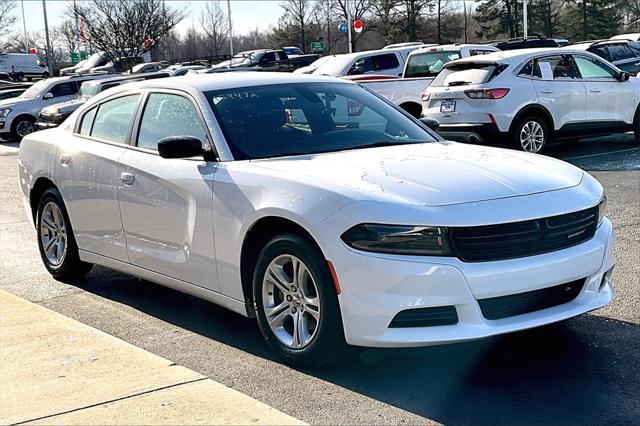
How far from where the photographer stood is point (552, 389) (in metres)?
4.23

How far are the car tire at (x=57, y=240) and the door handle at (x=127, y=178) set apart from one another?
1.02 meters

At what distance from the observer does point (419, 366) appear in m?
→ 4.68

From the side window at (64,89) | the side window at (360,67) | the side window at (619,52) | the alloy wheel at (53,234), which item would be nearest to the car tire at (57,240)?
the alloy wheel at (53,234)

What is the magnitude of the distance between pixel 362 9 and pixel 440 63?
52.0 meters

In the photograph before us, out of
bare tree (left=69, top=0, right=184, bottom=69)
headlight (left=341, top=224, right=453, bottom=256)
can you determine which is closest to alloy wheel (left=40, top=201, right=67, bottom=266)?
headlight (left=341, top=224, right=453, bottom=256)

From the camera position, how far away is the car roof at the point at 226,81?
5.73 meters

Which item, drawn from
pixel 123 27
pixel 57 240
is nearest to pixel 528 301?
pixel 57 240

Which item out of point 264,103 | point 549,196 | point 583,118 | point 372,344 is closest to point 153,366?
point 372,344

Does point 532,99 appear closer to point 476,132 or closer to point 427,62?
point 476,132

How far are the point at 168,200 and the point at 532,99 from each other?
→ 8.88 meters

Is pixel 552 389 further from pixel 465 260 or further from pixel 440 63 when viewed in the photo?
pixel 440 63

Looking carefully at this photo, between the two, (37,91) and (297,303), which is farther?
(37,91)

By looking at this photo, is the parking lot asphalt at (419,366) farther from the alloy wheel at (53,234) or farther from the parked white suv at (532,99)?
the parked white suv at (532,99)

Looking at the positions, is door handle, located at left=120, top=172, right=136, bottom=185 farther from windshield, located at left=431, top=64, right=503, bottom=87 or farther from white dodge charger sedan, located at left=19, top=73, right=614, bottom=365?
windshield, located at left=431, top=64, right=503, bottom=87
